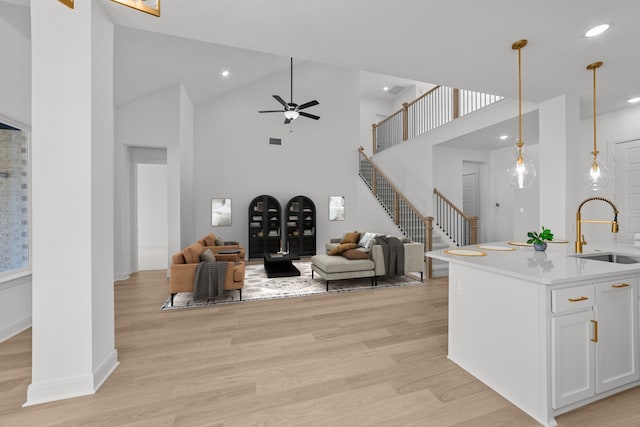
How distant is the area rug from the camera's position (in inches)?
156

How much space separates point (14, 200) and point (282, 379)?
3721 millimetres

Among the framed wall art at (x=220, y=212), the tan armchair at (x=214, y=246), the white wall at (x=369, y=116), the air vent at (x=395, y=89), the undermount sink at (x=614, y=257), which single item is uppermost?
the air vent at (x=395, y=89)

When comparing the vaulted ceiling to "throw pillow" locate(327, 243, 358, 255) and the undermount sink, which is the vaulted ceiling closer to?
the undermount sink

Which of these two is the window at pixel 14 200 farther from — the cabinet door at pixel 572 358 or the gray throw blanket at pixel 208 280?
the cabinet door at pixel 572 358

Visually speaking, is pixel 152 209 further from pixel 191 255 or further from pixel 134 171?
pixel 191 255

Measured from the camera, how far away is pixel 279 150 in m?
7.73

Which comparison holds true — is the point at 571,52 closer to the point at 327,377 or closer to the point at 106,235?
the point at 327,377

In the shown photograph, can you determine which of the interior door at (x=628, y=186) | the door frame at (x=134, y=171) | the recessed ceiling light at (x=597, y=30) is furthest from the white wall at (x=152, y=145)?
the interior door at (x=628, y=186)

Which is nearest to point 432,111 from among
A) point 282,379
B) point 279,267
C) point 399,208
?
point 399,208

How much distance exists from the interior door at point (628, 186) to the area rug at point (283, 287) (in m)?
3.46

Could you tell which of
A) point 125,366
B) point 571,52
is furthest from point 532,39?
point 125,366

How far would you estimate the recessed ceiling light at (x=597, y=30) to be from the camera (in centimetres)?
233

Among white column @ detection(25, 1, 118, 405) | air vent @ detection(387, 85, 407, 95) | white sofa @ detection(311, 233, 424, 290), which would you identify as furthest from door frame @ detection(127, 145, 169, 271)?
air vent @ detection(387, 85, 407, 95)

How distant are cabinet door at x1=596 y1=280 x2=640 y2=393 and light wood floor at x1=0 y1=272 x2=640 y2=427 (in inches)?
6.2
